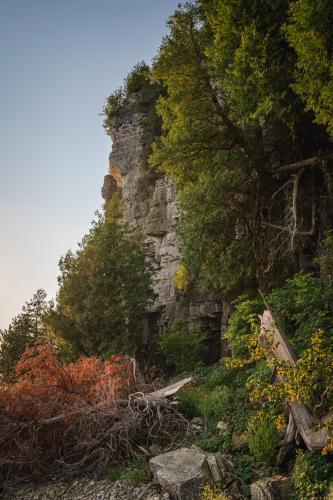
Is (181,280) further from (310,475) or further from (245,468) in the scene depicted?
(310,475)

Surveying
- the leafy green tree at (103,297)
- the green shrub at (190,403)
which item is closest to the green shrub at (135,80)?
the leafy green tree at (103,297)

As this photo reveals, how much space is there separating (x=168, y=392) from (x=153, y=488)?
3.22 m

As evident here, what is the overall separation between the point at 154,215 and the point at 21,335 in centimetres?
1434

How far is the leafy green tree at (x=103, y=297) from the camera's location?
1762 centimetres

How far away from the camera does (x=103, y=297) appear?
1789cm

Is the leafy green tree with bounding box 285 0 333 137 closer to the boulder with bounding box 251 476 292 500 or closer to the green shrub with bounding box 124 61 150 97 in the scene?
the boulder with bounding box 251 476 292 500

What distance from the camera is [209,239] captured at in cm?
1281

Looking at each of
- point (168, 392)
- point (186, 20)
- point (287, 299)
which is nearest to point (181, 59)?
point (186, 20)

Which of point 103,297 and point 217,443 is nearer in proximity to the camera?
point 217,443

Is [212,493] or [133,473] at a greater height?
[212,493]

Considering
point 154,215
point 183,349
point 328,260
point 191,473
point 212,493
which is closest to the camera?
point 212,493

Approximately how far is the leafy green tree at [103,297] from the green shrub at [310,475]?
494 inches

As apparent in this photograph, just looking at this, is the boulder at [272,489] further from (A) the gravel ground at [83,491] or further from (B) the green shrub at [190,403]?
(B) the green shrub at [190,403]

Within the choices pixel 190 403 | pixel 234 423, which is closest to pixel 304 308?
pixel 234 423
